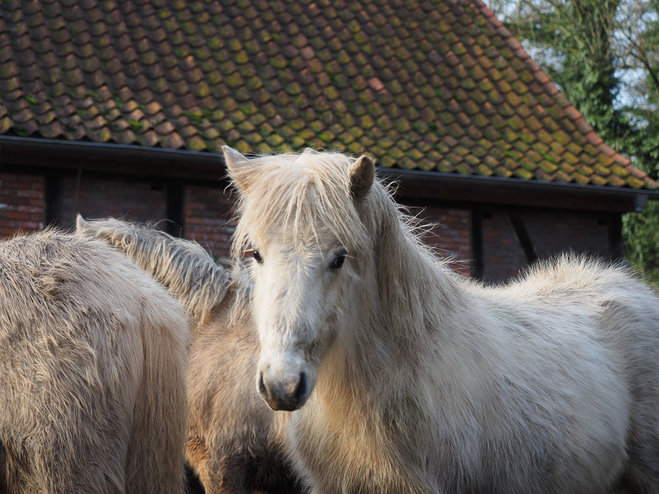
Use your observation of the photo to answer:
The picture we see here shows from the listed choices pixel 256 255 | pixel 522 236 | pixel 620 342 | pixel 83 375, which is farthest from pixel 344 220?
pixel 522 236

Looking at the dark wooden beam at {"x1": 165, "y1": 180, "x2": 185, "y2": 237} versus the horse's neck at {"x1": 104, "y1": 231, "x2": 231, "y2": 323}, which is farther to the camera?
the dark wooden beam at {"x1": 165, "y1": 180, "x2": 185, "y2": 237}

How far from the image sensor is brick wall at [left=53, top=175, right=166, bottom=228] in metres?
6.93

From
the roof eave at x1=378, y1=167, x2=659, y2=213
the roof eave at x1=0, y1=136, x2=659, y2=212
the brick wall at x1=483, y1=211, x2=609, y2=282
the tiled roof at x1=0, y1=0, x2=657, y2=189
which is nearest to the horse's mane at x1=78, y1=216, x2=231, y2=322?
the roof eave at x1=0, y1=136, x2=659, y2=212

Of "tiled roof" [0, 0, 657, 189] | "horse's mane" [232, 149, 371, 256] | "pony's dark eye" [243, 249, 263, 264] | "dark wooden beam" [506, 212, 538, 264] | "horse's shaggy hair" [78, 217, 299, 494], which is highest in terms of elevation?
"tiled roof" [0, 0, 657, 189]

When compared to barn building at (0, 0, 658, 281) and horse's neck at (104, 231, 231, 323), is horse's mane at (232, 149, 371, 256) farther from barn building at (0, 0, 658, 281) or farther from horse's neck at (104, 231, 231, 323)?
barn building at (0, 0, 658, 281)

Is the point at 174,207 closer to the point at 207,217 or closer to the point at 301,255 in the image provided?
the point at 207,217

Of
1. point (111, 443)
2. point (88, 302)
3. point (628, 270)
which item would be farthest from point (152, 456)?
point (628, 270)

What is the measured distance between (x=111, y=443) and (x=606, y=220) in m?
8.15

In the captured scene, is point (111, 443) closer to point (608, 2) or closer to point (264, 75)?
point (264, 75)

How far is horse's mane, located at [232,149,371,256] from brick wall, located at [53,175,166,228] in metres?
4.38

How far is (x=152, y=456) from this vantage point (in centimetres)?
279

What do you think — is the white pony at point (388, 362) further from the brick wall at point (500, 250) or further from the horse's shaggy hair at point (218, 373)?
the brick wall at point (500, 250)

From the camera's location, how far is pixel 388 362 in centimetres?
282

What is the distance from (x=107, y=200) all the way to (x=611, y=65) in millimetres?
14039
